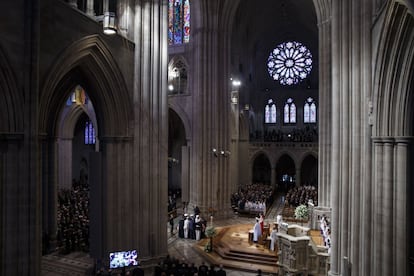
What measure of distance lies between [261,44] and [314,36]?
575 centimetres

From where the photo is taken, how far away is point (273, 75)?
133ft

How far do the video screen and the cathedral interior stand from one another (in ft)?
4.23

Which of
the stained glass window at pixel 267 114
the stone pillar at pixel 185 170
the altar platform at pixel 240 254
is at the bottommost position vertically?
the altar platform at pixel 240 254

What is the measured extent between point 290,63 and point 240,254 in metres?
28.8

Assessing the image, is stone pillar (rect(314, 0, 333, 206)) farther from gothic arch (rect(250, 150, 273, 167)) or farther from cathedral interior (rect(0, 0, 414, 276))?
gothic arch (rect(250, 150, 273, 167))

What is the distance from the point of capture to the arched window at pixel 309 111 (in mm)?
39750

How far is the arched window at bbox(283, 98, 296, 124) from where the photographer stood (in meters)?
40.3

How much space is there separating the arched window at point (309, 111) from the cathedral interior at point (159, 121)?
18.1 m

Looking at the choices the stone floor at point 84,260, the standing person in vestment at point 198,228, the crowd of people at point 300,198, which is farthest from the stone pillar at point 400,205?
the crowd of people at point 300,198

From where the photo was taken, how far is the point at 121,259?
1167 centimetres

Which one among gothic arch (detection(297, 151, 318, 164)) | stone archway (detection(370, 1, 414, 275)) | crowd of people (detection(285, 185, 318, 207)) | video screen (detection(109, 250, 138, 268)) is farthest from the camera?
gothic arch (detection(297, 151, 318, 164))

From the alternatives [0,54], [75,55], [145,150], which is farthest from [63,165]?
[0,54]

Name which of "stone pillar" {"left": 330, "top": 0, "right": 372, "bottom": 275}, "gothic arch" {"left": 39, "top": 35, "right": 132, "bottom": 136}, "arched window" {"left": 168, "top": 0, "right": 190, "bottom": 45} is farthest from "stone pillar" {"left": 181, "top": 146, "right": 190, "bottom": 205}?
"stone pillar" {"left": 330, "top": 0, "right": 372, "bottom": 275}

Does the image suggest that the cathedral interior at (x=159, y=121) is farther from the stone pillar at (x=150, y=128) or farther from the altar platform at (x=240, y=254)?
the altar platform at (x=240, y=254)
